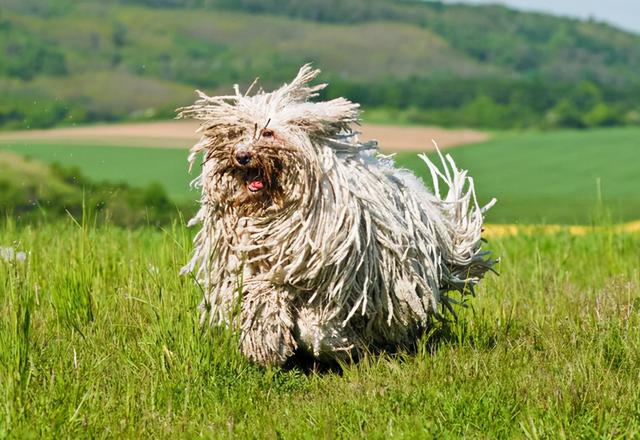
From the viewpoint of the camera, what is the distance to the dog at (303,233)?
5.14 metres

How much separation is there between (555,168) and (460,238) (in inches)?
1306

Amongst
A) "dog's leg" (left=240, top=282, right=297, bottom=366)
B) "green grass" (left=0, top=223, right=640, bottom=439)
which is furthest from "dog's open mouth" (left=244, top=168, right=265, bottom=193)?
"green grass" (left=0, top=223, right=640, bottom=439)

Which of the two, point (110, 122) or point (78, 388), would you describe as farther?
point (110, 122)

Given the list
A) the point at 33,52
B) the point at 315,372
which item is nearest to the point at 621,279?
the point at 315,372

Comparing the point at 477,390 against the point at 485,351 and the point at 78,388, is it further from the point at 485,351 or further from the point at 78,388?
the point at 78,388

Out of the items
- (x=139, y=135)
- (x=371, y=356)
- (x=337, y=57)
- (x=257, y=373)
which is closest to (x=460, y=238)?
(x=371, y=356)

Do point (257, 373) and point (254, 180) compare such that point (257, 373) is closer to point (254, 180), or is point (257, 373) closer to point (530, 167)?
point (254, 180)

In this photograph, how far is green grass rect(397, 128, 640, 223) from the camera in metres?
32.2

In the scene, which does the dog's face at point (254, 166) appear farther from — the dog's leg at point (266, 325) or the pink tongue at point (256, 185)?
the dog's leg at point (266, 325)

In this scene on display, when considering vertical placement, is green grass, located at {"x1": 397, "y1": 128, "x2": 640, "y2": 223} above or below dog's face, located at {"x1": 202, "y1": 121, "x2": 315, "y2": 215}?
below

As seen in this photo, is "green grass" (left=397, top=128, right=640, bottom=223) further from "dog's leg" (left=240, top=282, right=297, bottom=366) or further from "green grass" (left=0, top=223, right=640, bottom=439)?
"dog's leg" (left=240, top=282, right=297, bottom=366)

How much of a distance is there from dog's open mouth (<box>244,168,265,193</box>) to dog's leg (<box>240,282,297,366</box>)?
476 millimetres

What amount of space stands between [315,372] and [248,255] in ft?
2.35

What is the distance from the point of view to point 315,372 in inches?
221
